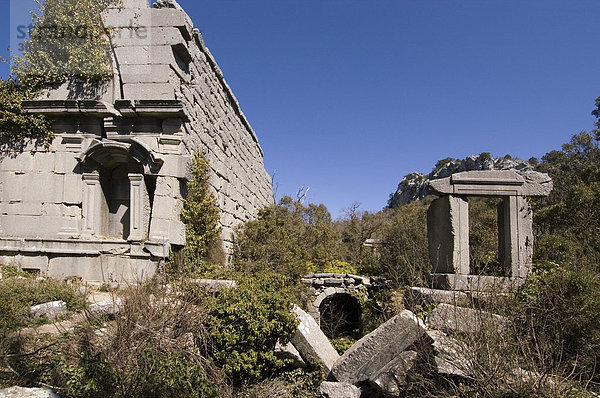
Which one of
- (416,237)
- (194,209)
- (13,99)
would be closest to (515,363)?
(194,209)

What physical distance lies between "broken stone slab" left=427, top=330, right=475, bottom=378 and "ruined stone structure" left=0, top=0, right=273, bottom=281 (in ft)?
16.7

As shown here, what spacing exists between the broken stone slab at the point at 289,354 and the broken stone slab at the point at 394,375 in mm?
1042

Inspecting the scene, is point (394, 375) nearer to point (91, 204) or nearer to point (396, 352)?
point (396, 352)

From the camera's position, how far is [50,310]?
514cm

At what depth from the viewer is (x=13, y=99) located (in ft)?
25.3

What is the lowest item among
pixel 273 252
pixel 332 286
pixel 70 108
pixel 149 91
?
pixel 332 286

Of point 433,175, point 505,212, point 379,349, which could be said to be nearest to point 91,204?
point 379,349

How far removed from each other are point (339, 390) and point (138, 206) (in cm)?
524

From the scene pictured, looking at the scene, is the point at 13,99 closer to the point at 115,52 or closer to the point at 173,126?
the point at 115,52

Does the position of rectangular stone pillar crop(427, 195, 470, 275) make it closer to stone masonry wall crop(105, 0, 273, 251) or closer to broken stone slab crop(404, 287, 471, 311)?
broken stone slab crop(404, 287, 471, 311)

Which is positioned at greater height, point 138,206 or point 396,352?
point 138,206

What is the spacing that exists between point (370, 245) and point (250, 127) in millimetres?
7021

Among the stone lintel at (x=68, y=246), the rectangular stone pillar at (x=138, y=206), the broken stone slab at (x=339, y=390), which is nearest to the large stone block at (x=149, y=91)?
the rectangular stone pillar at (x=138, y=206)

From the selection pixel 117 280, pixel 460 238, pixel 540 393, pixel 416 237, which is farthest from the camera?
pixel 416 237
